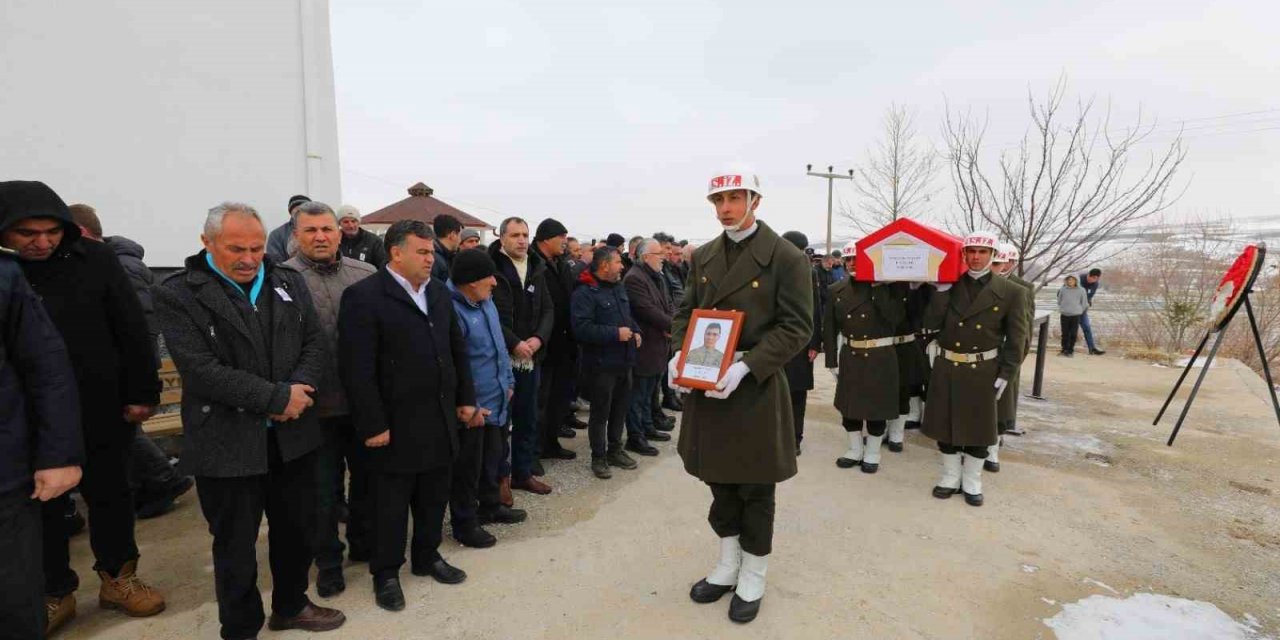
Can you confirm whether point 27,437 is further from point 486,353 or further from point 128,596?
point 486,353

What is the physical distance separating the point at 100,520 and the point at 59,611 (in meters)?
0.44

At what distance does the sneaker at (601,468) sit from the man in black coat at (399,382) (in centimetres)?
202

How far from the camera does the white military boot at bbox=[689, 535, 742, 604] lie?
333 cm

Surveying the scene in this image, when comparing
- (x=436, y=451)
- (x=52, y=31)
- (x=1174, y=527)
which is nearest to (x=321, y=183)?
(x=52, y=31)

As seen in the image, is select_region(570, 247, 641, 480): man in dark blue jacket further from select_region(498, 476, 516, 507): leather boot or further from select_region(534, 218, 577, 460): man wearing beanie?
select_region(498, 476, 516, 507): leather boot

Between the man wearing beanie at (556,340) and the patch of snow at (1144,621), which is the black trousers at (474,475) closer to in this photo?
the man wearing beanie at (556,340)

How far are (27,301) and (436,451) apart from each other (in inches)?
66.5

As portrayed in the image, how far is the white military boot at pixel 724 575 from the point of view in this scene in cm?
333

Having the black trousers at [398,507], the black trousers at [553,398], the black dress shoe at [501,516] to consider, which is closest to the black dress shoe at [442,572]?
the black trousers at [398,507]

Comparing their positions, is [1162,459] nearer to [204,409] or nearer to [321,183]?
[204,409]

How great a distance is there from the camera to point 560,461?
18.5 ft

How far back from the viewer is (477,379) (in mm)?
3838

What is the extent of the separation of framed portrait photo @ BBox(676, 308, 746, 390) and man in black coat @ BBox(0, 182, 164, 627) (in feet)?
9.24

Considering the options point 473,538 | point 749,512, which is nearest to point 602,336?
point 473,538
